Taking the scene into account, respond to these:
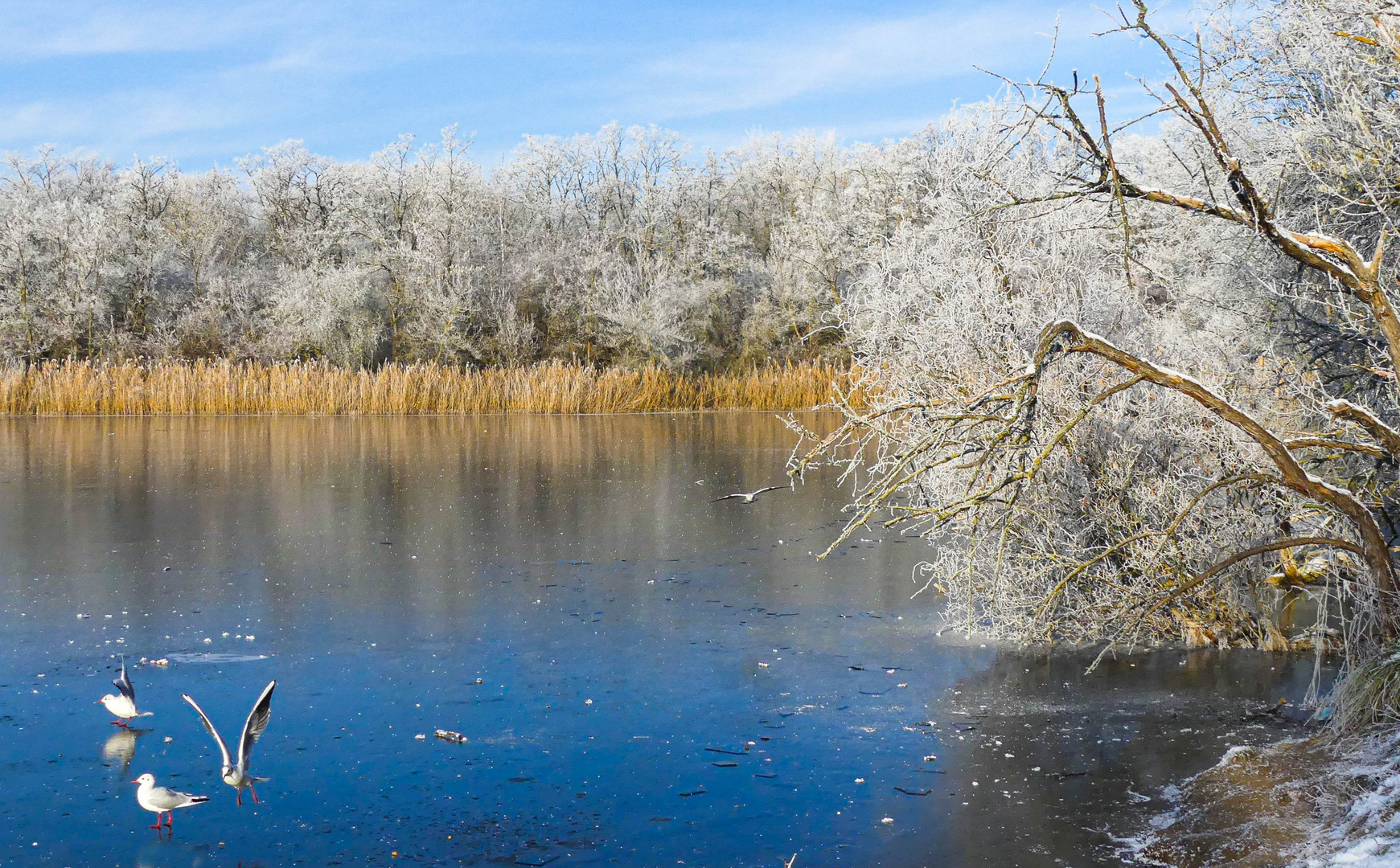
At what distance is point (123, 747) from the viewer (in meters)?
5.49

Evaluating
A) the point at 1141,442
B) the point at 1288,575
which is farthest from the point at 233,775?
the point at 1288,575

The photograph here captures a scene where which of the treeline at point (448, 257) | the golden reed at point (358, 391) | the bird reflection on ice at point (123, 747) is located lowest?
the bird reflection on ice at point (123, 747)

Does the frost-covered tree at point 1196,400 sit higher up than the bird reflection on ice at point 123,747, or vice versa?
the frost-covered tree at point 1196,400

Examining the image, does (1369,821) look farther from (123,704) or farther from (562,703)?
(123,704)

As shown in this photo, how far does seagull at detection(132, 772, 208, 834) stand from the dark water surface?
0.12 m

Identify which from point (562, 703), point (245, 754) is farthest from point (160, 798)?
point (562, 703)

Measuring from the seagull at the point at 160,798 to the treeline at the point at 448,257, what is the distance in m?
26.4

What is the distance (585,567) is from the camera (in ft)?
32.0

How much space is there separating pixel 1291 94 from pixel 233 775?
6899 millimetres

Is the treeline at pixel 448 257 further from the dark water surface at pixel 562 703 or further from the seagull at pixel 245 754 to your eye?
the seagull at pixel 245 754

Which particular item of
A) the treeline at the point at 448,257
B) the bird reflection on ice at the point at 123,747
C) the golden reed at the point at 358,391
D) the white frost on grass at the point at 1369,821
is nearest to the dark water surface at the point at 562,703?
the bird reflection on ice at the point at 123,747

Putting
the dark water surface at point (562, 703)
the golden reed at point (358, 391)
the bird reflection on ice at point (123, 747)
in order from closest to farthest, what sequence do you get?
the dark water surface at point (562, 703) < the bird reflection on ice at point (123, 747) < the golden reed at point (358, 391)

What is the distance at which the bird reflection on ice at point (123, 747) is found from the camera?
533 centimetres

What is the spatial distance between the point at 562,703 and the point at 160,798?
2119mm
